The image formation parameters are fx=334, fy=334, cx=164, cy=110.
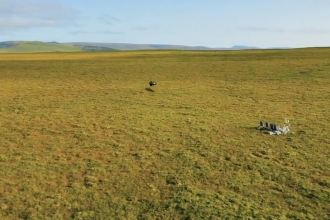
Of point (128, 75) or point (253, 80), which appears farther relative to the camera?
point (128, 75)

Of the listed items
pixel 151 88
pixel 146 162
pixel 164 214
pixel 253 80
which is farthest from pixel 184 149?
pixel 253 80

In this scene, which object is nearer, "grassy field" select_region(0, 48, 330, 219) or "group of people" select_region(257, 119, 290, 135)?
"grassy field" select_region(0, 48, 330, 219)

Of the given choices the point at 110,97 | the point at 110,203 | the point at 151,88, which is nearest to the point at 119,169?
the point at 110,203

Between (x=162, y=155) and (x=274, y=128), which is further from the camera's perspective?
(x=274, y=128)

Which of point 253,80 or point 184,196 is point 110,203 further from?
point 253,80

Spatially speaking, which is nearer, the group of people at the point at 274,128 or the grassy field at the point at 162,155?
the grassy field at the point at 162,155

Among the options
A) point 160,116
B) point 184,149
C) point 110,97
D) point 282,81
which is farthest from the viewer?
point 282,81

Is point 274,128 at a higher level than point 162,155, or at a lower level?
higher

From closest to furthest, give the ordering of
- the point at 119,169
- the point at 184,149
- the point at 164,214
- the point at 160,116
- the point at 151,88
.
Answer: the point at 164,214 → the point at 119,169 → the point at 184,149 → the point at 160,116 → the point at 151,88
